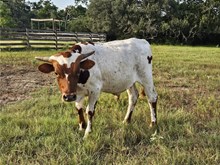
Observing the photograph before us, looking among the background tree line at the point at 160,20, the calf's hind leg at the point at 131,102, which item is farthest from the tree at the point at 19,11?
the calf's hind leg at the point at 131,102

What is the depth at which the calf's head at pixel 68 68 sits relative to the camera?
11.8ft

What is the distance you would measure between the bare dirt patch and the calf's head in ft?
7.72

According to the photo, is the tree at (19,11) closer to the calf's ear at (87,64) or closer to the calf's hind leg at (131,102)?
the calf's hind leg at (131,102)

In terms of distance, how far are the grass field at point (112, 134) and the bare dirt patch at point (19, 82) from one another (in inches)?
22.3

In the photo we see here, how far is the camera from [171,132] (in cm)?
414

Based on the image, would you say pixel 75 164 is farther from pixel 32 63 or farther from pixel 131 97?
pixel 32 63

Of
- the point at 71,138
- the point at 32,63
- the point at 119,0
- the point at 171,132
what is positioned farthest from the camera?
the point at 119,0

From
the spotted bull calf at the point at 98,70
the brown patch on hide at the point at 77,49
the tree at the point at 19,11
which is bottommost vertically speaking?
the tree at the point at 19,11

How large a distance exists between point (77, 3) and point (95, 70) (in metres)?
41.1

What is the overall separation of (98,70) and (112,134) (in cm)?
82

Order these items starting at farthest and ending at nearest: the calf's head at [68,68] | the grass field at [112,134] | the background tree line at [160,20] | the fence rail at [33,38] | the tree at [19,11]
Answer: the tree at [19,11]
the background tree line at [160,20]
the fence rail at [33,38]
the calf's head at [68,68]
the grass field at [112,134]

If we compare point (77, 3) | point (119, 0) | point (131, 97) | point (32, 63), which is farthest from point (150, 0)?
point (131, 97)

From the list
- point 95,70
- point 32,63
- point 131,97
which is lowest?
point 32,63

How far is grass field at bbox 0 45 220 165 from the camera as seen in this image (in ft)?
11.0
